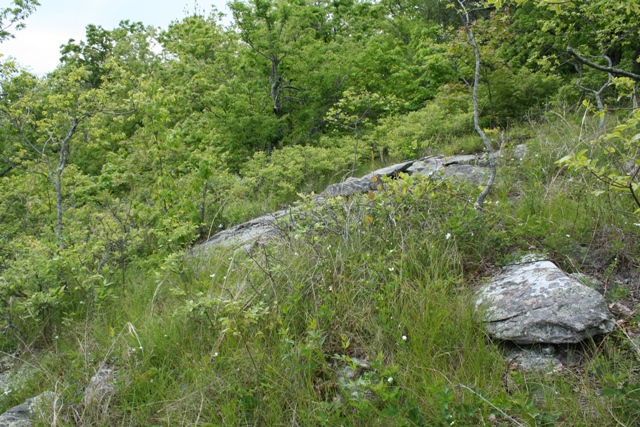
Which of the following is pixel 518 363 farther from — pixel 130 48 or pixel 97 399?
pixel 130 48

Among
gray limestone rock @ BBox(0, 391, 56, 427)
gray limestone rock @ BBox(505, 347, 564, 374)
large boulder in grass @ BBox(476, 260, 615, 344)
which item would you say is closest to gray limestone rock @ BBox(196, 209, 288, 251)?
gray limestone rock @ BBox(0, 391, 56, 427)

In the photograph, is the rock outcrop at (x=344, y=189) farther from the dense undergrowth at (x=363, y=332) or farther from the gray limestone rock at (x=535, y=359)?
the gray limestone rock at (x=535, y=359)

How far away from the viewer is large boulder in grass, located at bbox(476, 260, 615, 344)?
2414mm

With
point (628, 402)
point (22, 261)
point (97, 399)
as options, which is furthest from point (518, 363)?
point (22, 261)

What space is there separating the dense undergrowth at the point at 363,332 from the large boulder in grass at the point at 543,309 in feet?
0.33

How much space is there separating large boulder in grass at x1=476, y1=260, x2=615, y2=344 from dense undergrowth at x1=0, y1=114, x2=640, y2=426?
102mm

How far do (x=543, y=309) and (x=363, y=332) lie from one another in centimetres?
103

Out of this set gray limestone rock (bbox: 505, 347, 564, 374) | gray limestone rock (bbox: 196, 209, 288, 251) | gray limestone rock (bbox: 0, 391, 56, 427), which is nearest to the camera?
gray limestone rock (bbox: 505, 347, 564, 374)

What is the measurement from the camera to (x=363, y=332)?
276 cm

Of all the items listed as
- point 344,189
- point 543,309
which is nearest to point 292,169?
point 344,189

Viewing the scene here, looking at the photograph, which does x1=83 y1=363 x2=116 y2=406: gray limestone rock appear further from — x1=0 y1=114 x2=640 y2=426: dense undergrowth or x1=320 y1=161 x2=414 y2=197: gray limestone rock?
x1=320 y1=161 x2=414 y2=197: gray limestone rock

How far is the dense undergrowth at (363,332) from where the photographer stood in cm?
218

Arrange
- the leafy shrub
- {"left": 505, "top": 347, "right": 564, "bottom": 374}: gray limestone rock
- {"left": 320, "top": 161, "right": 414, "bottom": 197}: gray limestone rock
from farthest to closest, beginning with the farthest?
the leafy shrub, {"left": 320, "top": 161, "right": 414, "bottom": 197}: gray limestone rock, {"left": 505, "top": 347, "right": 564, "bottom": 374}: gray limestone rock

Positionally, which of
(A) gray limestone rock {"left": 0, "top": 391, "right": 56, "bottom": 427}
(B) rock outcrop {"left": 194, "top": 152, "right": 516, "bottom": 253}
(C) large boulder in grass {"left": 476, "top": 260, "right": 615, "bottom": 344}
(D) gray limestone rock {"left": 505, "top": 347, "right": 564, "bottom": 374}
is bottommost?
(D) gray limestone rock {"left": 505, "top": 347, "right": 564, "bottom": 374}
